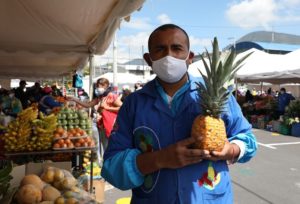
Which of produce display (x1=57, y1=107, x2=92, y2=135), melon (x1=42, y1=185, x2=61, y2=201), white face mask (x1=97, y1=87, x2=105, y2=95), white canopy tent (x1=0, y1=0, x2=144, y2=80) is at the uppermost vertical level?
white canopy tent (x1=0, y1=0, x2=144, y2=80)

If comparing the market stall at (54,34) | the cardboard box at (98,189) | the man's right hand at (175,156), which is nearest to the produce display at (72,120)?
the market stall at (54,34)

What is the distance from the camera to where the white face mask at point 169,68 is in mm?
1735

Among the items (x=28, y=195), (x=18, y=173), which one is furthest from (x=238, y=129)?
(x=18, y=173)

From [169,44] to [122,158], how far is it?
2.07ft

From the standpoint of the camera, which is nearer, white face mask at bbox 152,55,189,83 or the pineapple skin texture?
the pineapple skin texture

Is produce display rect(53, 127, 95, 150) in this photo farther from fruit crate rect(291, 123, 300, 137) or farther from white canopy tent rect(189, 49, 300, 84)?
fruit crate rect(291, 123, 300, 137)

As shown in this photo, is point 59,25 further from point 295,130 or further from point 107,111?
point 295,130

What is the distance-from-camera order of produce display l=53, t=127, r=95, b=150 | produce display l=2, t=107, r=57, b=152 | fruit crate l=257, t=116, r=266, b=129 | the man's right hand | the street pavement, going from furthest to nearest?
fruit crate l=257, t=116, r=266, b=129
the street pavement
produce display l=53, t=127, r=95, b=150
produce display l=2, t=107, r=57, b=152
the man's right hand

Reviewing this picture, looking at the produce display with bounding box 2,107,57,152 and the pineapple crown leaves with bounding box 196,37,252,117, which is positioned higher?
the pineapple crown leaves with bounding box 196,37,252,117

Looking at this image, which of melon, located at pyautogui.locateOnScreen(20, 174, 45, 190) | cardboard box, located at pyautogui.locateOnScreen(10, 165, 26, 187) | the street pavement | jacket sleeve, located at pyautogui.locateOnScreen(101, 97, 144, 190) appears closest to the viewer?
jacket sleeve, located at pyautogui.locateOnScreen(101, 97, 144, 190)

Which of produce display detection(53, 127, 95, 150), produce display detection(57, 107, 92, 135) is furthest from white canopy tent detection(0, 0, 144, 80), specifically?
produce display detection(53, 127, 95, 150)

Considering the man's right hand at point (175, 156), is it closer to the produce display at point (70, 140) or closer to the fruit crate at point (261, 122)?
the produce display at point (70, 140)

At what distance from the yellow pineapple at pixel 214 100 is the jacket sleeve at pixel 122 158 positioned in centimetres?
35

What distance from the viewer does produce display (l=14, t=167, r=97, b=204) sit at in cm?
326
